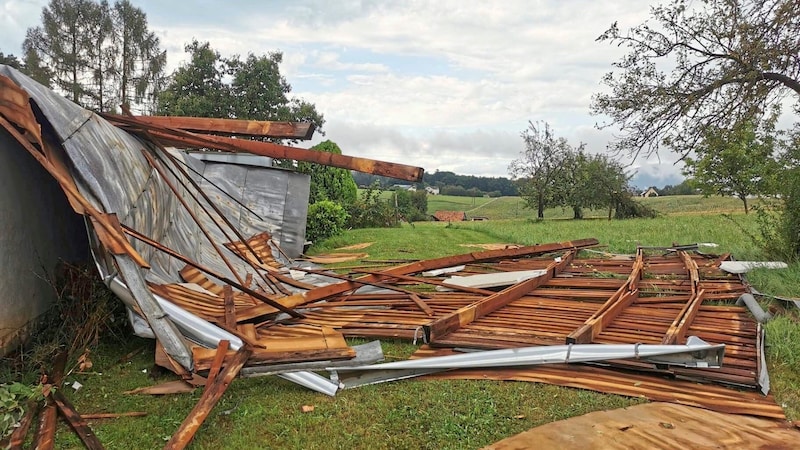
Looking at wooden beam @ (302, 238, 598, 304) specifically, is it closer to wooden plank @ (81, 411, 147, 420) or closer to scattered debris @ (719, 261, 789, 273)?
wooden plank @ (81, 411, 147, 420)

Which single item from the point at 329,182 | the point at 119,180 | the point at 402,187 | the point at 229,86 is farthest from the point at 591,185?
the point at 119,180

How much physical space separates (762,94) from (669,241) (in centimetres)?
538

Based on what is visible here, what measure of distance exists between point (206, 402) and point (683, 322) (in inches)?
145

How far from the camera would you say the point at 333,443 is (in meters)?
2.78

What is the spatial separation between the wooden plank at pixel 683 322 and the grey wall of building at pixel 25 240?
4.71m

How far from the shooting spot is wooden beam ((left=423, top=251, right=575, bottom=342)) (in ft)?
13.8

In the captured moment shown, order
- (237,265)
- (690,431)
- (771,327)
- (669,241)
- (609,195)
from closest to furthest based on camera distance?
(690,431) < (771,327) < (237,265) < (669,241) < (609,195)

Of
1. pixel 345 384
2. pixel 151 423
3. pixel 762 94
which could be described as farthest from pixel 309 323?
pixel 762 94

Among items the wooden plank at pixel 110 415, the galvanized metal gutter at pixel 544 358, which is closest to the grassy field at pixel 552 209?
the galvanized metal gutter at pixel 544 358

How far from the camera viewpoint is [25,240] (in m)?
4.00

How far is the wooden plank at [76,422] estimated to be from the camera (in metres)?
2.71

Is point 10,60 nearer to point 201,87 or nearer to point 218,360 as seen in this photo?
point 201,87

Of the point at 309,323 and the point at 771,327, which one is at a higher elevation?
the point at 771,327

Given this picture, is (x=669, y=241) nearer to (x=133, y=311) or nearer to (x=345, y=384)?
(x=345, y=384)
